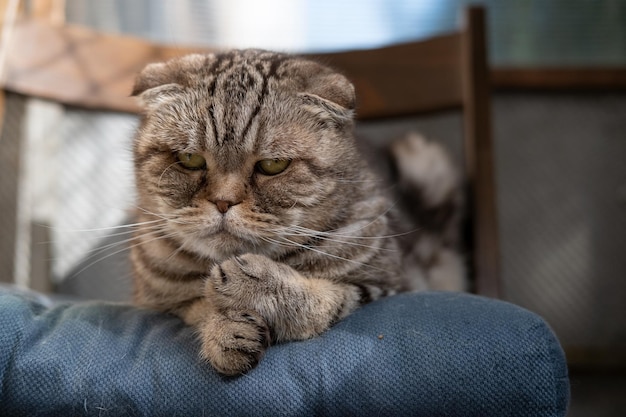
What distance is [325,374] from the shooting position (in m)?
0.88

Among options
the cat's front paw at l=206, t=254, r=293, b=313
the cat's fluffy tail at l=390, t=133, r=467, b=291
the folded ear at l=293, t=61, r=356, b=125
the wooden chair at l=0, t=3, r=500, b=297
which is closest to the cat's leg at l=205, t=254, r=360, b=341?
the cat's front paw at l=206, t=254, r=293, b=313

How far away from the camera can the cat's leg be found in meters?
0.94

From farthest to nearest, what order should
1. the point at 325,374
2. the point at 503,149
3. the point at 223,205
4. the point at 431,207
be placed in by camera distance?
the point at 503,149
the point at 431,207
the point at 223,205
the point at 325,374

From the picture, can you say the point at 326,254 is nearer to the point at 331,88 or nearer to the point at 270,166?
the point at 270,166

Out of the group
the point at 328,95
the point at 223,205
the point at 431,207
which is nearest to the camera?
the point at 223,205

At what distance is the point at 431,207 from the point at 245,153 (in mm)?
1010

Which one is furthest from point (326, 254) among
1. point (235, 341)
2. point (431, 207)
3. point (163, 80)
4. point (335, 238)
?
point (431, 207)

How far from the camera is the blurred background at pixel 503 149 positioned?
6.40ft

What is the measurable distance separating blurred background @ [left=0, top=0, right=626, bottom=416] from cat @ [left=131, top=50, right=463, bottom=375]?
0.84 meters

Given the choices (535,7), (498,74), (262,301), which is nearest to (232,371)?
(262,301)

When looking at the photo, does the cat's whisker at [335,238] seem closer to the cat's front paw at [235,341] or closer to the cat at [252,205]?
the cat at [252,205]

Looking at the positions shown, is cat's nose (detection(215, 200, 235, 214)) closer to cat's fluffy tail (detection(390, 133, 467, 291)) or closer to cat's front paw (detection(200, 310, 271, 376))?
cat's front paw (detection(200, 310, 271, 376))

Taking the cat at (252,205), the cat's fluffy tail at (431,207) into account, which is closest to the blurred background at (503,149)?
the cat's fluffy tail at (431,207)

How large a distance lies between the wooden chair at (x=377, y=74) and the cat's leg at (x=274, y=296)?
90 centimetres
